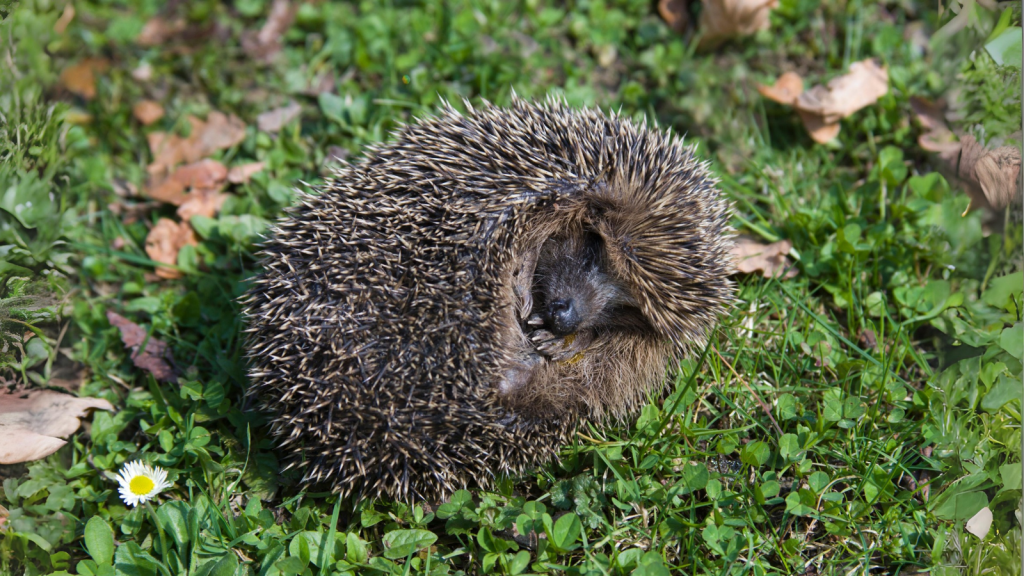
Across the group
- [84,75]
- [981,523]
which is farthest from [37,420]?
[981,523]

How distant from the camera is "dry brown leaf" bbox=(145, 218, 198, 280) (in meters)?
5.06

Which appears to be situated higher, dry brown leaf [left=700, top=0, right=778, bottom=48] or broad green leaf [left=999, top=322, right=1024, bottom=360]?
dry brown leaf [left=700, top=0, right=778, bottom=48]

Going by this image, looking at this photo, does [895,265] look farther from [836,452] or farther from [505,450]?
[505,450]

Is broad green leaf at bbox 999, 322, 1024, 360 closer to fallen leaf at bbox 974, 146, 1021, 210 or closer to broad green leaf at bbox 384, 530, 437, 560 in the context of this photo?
fallen leaf at bbox 974, 146, 1021, 210

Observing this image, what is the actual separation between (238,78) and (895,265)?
5277mm

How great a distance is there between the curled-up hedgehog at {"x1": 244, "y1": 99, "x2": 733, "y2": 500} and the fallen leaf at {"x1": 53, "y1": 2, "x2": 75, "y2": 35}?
3.78 meters

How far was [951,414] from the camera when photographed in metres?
3.83

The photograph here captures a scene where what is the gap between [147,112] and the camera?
5.99 m

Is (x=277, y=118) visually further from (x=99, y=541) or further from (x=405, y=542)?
(x=405, y=542)

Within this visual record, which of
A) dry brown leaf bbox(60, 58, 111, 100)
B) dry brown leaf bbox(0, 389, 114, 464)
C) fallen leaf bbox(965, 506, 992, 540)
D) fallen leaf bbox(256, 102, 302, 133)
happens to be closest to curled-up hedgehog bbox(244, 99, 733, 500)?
dry brown leaf bbox(0, 389, 114, 464)

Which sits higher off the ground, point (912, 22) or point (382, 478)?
point (912, 22)

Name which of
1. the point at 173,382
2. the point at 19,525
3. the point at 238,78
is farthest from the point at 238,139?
the point at 19,525

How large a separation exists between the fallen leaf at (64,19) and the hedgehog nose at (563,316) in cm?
500

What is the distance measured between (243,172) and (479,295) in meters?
2.92
